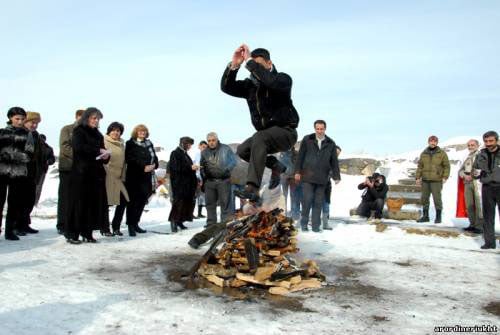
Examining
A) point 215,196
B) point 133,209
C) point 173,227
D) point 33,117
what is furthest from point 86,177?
point 215,196

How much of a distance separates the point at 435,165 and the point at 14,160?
352 inches

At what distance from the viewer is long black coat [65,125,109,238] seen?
6066 millimetres

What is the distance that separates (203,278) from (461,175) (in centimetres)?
674

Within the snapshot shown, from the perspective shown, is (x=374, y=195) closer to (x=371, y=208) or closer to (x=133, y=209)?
(x=371, y=208)

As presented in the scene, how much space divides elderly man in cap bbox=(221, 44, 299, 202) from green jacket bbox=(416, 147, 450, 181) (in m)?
6.67

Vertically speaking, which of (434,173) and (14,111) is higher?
(14,111)

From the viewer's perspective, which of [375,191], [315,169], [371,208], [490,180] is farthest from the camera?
[371,208]

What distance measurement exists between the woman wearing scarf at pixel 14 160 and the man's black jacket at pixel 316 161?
196 inches

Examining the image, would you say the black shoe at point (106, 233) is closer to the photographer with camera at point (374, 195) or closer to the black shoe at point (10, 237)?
the black shoe at point (10, 237)

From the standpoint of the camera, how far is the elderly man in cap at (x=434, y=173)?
9.95 meters

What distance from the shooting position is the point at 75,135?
19.9 feet

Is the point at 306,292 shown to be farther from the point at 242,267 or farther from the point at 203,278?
the point at 203,278

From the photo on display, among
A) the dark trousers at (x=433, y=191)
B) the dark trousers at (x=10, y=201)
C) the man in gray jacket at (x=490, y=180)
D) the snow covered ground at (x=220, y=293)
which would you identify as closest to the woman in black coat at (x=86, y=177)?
the snow covered ground at (x=220, y=293)

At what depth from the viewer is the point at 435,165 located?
9984 millimetres
